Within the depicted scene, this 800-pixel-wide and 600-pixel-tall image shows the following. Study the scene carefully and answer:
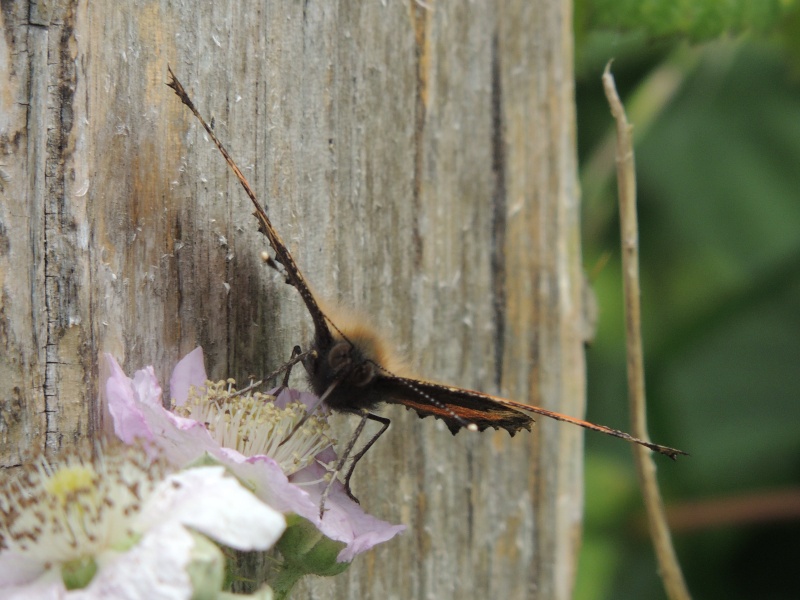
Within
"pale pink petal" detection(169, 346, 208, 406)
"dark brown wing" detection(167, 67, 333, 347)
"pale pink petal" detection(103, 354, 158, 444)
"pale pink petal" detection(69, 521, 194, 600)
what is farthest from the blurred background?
"pale pink petal" detection(69, 521, 194, 600)

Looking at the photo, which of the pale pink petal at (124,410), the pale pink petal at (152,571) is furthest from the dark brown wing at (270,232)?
the pale pink petal at (152,571)

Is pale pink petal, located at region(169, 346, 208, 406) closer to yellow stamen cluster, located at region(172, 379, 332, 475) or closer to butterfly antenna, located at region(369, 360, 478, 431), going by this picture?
yellow stamen cluster, located at region(172, 379, 332, 475)

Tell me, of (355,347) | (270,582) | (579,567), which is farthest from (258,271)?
(579,567)

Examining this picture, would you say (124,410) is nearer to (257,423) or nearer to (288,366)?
(257,423)

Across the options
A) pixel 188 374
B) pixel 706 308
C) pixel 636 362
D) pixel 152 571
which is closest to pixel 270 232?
pixel 188 374

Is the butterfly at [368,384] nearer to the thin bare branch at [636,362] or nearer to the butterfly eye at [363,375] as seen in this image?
the butterfly eye at [363,375]

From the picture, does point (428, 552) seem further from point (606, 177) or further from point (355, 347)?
point (606, 177)
